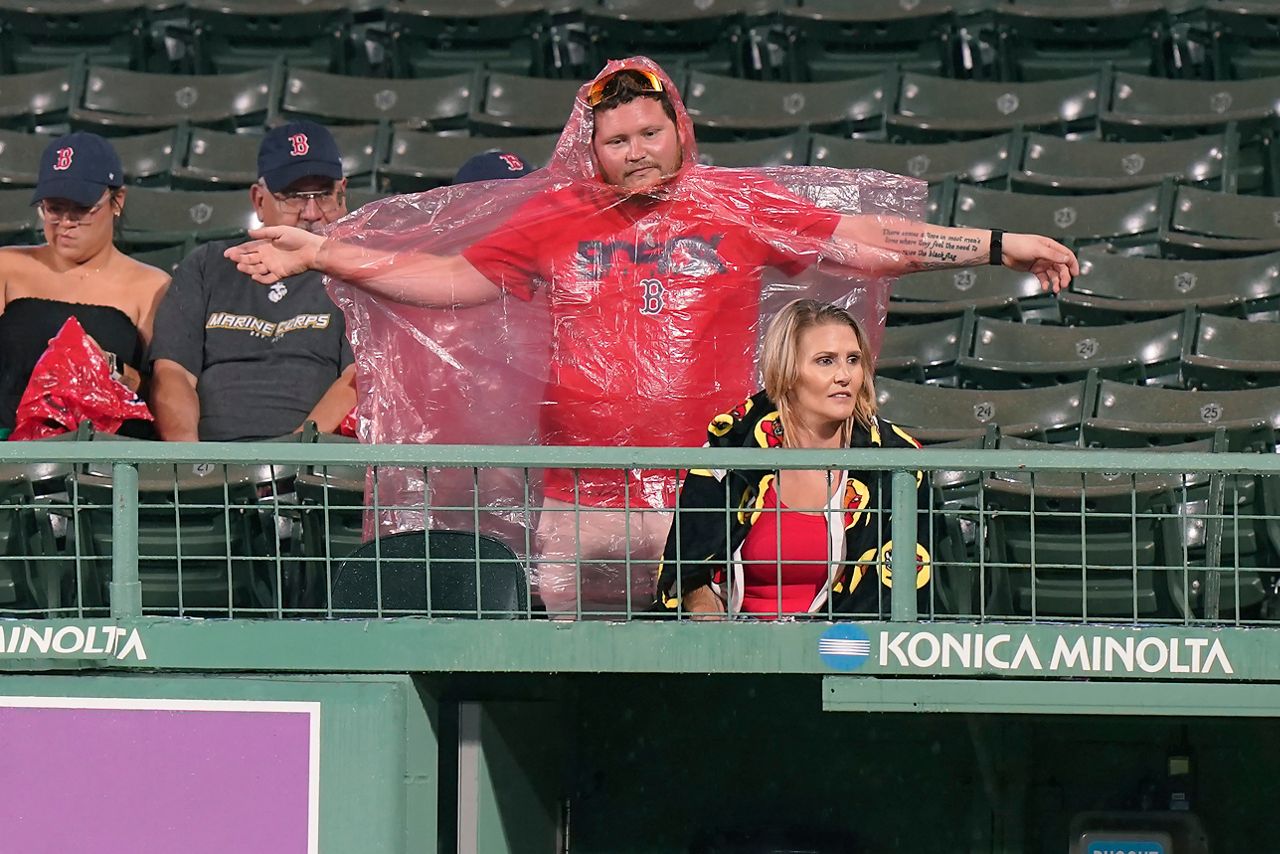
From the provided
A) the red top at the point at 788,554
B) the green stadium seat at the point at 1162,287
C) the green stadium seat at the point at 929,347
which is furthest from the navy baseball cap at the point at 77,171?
the green stadium seat at the point at 1162,287

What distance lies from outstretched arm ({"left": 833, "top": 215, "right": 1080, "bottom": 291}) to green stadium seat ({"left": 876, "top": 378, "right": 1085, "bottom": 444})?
1410mm

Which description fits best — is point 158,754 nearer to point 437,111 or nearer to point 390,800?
point 390,800

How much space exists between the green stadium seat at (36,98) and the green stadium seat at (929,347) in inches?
155

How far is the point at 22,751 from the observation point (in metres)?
3.56

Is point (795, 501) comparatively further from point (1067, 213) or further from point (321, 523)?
point (1067, 213)

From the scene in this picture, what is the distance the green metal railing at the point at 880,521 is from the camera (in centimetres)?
338

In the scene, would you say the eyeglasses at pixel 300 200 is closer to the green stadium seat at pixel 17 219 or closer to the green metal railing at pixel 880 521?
the green metal railing at pixel 880 521

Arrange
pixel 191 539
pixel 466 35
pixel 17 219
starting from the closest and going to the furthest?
pixel 191 539 < pixel 17 219 < pixel 466 35

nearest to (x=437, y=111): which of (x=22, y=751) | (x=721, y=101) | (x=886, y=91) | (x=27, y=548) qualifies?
(x=721, y=101)

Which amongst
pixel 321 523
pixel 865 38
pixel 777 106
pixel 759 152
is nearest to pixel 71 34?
pixel 777 106

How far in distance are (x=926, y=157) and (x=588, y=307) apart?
3.59 meters

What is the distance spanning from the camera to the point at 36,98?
8.30 meters

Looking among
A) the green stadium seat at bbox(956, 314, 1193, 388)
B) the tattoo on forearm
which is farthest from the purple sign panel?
the green stadium seat at bbox(956, 314, 1193, 388)

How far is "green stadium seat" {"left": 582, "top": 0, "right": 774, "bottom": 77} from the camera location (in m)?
8.20
